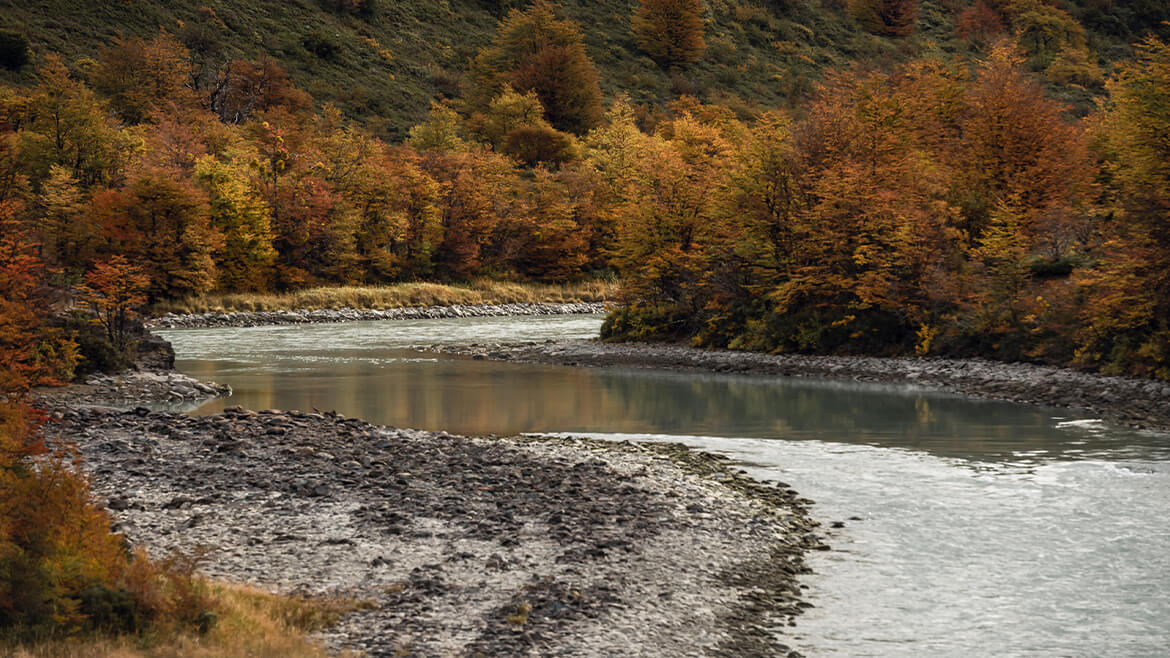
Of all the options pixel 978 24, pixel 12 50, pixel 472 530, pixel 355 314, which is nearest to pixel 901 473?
pixel 472 530

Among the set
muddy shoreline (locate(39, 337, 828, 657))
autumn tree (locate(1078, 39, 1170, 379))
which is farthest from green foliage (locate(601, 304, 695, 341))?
muddy shoreline (locate(39, 337, 828, 657))

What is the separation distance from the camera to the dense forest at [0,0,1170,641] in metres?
29.9

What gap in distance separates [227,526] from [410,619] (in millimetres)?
4709

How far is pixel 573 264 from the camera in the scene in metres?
83.6

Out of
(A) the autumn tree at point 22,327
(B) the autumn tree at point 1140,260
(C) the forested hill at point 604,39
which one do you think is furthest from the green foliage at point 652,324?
(C) the forested hill at point 604,39

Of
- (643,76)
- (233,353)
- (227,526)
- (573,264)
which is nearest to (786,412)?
(227,526)

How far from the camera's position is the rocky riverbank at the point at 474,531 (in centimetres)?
1073

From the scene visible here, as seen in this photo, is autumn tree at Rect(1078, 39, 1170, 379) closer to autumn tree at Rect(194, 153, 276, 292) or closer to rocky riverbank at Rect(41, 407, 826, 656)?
rocky riverbank at Rect(41, 407, 826, 656)

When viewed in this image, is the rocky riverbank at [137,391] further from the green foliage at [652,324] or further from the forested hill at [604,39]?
the forested hill at [604,39]

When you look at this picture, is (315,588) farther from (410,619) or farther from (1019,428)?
(1019,428)

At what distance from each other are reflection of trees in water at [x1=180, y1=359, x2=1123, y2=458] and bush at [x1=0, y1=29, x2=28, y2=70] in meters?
67.2

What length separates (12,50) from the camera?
91688 millimetres

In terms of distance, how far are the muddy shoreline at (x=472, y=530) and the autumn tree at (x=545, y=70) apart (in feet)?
346

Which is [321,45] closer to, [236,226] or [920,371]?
[236,226]
